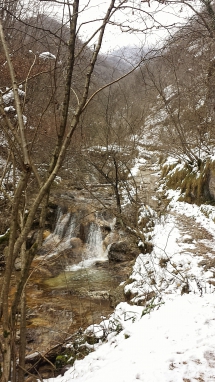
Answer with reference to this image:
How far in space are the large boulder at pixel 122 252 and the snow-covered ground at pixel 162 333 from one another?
2701mm

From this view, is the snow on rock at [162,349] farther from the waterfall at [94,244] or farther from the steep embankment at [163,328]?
the waterfall at [94,244]

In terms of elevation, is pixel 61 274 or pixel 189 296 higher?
pixel 189 296

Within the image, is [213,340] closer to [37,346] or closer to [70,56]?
[70,56]

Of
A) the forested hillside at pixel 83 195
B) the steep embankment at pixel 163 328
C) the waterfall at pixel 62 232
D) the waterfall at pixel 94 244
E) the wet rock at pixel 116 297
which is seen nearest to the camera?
the forested hillside at pixel 83 195

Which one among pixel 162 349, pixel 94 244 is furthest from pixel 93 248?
pixel 162 349

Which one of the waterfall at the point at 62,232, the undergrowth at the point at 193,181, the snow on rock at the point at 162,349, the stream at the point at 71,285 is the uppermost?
the undergrowth at the point at 193,181

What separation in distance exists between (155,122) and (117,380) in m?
28.5

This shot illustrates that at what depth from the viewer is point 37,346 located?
4.81 meters

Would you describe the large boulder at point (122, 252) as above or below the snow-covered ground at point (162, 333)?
below

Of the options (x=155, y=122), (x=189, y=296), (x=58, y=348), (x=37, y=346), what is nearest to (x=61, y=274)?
(x=37, y=346)

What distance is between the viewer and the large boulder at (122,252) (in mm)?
8749

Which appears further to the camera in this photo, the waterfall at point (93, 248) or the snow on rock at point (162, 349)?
the waterfall at point (93, 248)

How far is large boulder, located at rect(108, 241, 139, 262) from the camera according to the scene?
8749mm

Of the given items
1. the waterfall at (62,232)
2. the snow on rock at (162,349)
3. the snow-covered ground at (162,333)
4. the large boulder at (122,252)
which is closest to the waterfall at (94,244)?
the waterfall at (62,232)
